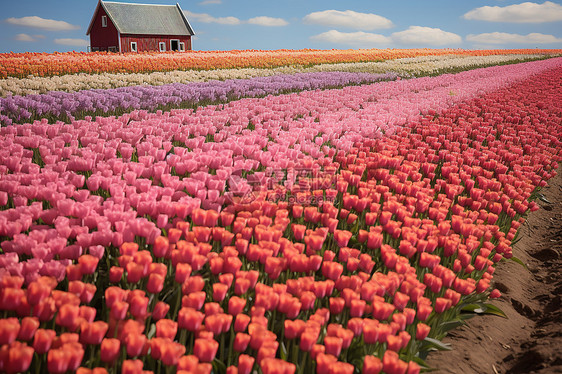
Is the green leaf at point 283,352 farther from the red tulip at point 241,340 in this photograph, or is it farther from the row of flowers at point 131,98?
the row of flowers at point 131,98

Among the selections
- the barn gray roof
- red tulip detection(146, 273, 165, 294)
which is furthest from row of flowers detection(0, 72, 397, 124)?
the barn gray roof

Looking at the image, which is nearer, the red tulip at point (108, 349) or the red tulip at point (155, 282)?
the red tulip at point (108, 349)

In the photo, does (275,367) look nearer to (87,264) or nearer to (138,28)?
(87,264)

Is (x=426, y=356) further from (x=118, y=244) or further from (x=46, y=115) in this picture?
(x=46, y=115)

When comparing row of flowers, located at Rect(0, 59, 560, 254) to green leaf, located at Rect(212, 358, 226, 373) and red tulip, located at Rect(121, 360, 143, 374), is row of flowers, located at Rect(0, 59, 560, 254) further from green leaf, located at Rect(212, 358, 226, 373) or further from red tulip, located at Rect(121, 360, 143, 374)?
red tulip, located at Rect(121, 360, 143, 374)

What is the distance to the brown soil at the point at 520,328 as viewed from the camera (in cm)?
314

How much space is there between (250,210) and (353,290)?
4.16 feet

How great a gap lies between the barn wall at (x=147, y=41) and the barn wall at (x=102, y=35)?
2.61ft

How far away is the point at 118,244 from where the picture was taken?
276cm

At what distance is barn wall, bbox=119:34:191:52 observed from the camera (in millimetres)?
39312

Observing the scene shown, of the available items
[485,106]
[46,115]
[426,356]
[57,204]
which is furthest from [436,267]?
[485,106]

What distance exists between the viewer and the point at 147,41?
1608 inches

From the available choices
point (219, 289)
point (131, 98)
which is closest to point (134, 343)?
point (219, 289)

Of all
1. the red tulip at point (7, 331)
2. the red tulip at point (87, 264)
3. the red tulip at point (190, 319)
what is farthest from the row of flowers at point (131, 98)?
the red tulip at point (190, 319)
